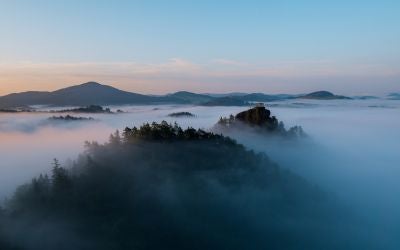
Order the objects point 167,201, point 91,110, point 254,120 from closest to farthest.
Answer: point 167,201, point 254,120, point 91,110

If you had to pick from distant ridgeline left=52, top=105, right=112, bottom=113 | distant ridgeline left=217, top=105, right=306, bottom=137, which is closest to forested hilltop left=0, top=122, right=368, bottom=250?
distant ridgeline left=217, top=105, right=306, bottom=137

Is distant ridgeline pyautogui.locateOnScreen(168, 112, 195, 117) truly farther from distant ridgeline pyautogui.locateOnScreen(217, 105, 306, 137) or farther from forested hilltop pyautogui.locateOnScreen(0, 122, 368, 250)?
forested hilltop pyautogui.locateOnScreen(0, 122, 368, 250)

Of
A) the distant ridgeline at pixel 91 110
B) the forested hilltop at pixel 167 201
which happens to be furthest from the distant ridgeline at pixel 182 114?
the forested hilltop at pixel 167 201

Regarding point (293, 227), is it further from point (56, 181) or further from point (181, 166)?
point (56, 181)

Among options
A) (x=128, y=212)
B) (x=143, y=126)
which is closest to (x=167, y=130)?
(x=143, y=126)

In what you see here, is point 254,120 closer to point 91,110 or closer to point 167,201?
point 167,201

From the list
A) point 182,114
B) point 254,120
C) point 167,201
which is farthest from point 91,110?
point 167,201

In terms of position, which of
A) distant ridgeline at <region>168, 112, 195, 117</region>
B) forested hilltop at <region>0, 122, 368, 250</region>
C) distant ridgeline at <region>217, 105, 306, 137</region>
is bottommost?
forested hilltop at <region>0, 122, 368, 250</region>

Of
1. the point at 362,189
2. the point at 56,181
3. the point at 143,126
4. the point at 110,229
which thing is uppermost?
Answer: the point at 143,126
